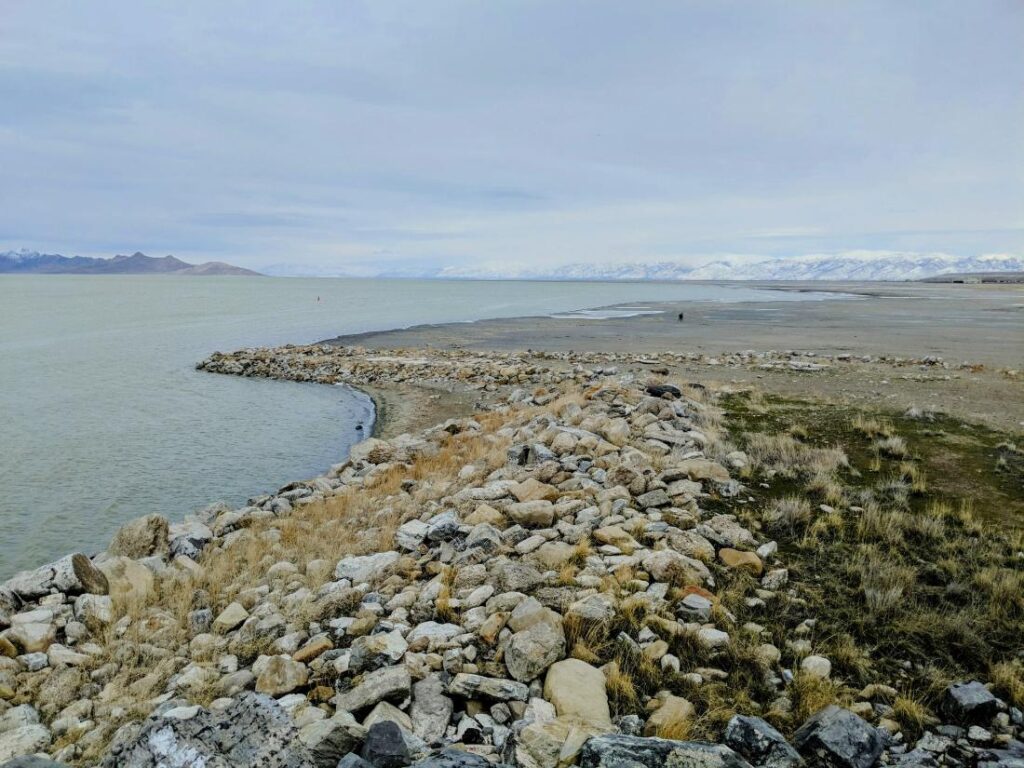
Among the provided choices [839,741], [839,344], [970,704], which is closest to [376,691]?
[839,741]

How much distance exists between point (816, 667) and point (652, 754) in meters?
2.60

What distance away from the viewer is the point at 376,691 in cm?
488

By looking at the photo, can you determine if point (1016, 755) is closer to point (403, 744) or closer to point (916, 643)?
point (916, 643)

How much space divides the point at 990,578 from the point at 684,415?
24.7ft

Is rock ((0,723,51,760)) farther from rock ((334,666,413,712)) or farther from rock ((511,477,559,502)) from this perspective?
rock ((511,477,559,502))

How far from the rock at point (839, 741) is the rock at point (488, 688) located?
6.83ft

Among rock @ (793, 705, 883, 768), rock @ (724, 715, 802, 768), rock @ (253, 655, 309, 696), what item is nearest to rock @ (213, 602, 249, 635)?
rock @ (253, 655, 309, 696)

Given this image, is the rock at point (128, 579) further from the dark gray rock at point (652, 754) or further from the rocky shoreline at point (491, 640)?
the dark gray rock at point (652, 754)

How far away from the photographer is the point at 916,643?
586 centimetres

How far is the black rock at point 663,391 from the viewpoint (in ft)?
52.9

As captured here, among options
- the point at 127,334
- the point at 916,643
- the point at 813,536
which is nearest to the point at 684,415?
the point at 813,536

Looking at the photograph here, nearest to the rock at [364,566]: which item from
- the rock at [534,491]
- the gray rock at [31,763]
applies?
the rock at [534,491]

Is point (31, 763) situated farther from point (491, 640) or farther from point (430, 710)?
point (491, 640)

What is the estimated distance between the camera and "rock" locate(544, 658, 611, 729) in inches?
187
